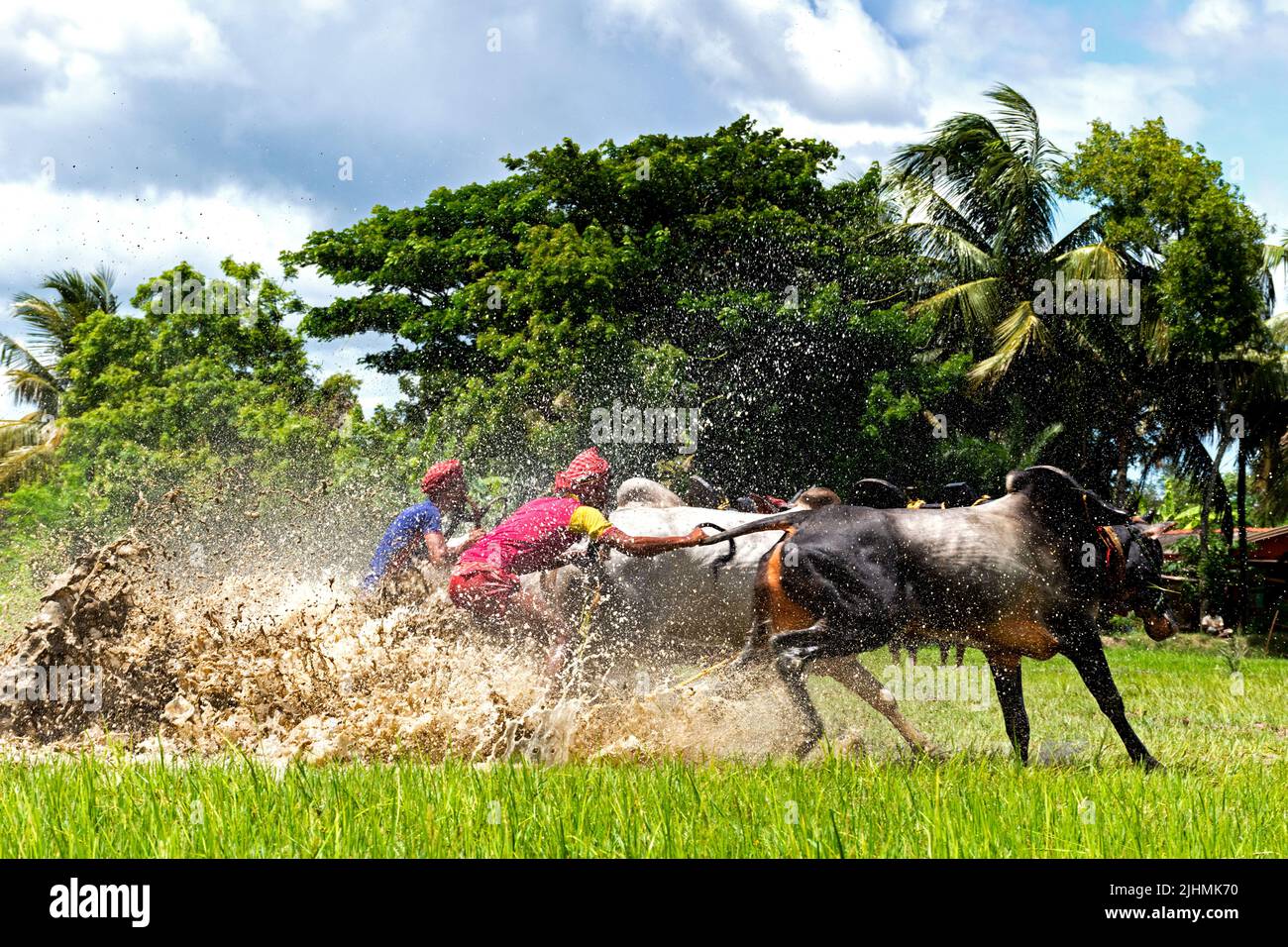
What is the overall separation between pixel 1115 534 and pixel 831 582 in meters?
2.05

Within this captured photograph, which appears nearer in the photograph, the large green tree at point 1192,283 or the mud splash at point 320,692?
the mud splash at point 320,692

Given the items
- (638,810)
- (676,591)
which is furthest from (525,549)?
(638,810)

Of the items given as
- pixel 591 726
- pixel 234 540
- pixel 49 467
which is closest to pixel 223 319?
pixel 49 467

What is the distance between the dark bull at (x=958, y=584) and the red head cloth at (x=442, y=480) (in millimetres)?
2665

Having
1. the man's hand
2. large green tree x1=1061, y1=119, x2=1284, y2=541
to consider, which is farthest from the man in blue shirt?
large green tree x1=1061, y1=119, x2=1284, y2=541

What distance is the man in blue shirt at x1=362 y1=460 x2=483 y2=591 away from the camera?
778 cm

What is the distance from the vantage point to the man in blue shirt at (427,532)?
7777mm

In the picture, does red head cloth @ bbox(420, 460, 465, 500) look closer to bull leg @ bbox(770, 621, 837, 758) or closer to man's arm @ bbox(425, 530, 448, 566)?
man's arm @ bbox(425, 530, 448, 566)

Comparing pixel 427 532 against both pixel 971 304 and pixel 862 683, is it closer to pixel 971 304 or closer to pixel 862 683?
pixel 862 683

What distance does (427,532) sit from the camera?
785cm

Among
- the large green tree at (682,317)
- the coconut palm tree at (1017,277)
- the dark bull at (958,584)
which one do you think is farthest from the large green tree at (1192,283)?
the dark bull at (958,584)

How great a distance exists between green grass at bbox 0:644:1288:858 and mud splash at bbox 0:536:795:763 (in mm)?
533

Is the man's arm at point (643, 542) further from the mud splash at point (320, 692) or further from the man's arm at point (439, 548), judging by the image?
the man's arm at point (439, 548)
